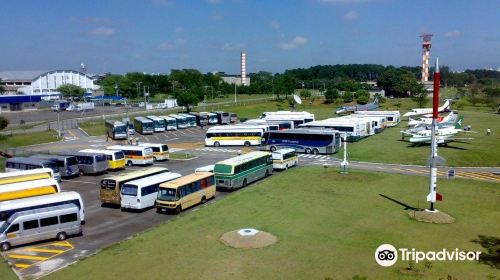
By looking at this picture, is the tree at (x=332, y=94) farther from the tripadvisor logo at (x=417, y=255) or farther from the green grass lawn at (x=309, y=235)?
the tripadvisor logo at (x=417, y=255)

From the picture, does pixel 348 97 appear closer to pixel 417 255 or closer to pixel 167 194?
pixel 167 194

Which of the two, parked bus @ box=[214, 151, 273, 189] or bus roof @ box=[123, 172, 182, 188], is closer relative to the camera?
bus roof @ box=[123, 172, 182, 188]

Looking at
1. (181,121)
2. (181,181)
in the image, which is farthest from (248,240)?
(181,121)

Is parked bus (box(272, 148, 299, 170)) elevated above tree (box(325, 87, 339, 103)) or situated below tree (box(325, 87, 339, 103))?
below

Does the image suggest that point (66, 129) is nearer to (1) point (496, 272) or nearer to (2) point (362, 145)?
(2) point (362, 145)

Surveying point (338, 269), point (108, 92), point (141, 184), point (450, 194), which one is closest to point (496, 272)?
point (338, 269)

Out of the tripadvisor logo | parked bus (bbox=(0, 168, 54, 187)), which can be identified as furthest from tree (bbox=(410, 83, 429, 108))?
parked bus (bbox=(0, 168, 54, 187))

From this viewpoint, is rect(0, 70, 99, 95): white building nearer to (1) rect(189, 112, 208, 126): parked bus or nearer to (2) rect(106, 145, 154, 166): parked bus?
(1) rect(189, 112, 208, 126): parked bus
